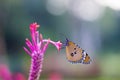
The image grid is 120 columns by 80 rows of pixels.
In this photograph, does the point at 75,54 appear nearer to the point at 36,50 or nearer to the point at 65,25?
the point at 36,50

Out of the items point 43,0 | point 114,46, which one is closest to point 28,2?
point 43,0

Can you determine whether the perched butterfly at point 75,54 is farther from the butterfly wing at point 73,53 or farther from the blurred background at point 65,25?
the blurred background at point 65,25

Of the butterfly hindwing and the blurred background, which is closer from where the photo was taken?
the butterfly hindwing

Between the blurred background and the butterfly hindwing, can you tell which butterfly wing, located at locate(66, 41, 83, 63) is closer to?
the butterfly hindwing

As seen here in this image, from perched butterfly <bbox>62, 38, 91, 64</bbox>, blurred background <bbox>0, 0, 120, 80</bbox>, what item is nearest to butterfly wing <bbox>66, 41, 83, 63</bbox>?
perched butterfly <bbox>62, 38, 91, 64</bbox>

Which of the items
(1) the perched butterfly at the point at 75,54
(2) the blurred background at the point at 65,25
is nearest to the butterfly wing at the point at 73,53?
(1) the perched butterfly at the point at 75,54
